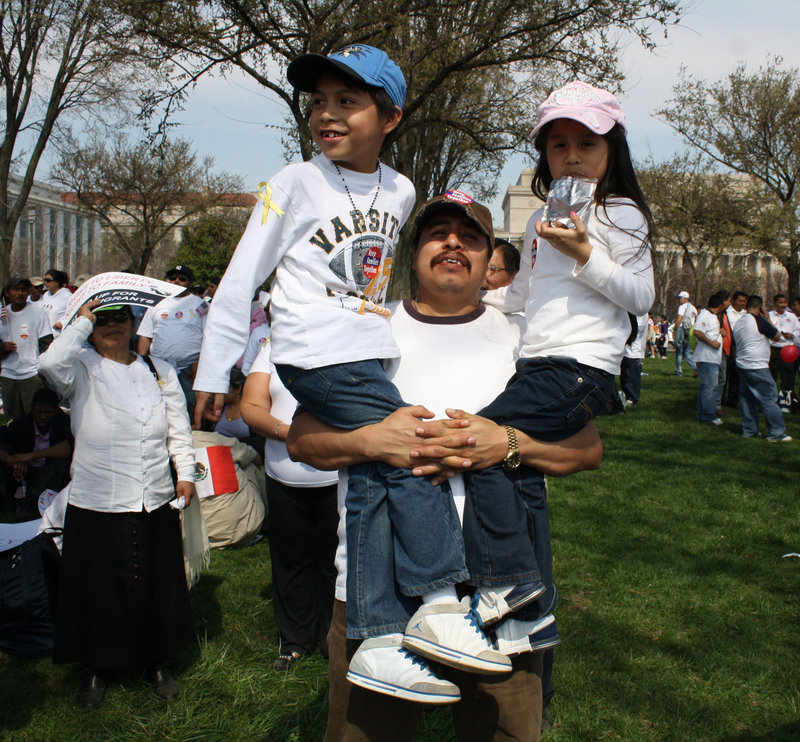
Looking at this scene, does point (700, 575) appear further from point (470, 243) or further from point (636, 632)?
point (470, 243)

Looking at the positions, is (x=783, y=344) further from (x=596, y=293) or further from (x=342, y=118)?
(x=342, y=118)

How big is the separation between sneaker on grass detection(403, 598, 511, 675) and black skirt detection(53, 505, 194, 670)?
2.67 meters

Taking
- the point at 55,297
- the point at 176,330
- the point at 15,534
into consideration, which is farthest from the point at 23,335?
the point at 15,534

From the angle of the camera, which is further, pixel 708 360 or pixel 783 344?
pixel 783 344

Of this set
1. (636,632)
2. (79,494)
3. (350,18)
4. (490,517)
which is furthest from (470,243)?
(350,18)

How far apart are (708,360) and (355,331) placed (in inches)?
473

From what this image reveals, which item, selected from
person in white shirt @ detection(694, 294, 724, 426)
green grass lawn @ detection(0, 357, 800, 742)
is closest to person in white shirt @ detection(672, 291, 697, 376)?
person in white shirt @ detection(694, 294, 724, 426)

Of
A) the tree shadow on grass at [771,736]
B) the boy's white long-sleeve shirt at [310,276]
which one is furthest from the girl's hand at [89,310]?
the tree shadow on grass at [771,736]

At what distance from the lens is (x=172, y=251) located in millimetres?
58500

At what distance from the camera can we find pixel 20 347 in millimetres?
10750

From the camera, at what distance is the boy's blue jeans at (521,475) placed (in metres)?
2.04

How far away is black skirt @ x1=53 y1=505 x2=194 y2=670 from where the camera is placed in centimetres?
406

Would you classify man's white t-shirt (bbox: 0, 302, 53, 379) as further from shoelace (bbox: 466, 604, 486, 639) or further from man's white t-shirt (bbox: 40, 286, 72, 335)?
shoelace (bbox: 466, 604, 486, 639)

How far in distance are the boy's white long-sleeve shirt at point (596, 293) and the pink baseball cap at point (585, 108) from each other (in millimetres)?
256
